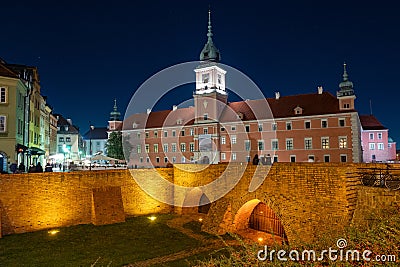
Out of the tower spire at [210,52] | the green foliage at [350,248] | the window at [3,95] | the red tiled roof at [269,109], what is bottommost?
the green foliage at [350,248]

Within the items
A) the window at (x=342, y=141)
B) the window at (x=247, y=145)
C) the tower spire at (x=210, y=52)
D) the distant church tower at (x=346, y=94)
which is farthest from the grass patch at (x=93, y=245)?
the tower spire at (x=210, y=52)

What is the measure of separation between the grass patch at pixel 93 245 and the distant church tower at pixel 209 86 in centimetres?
3358

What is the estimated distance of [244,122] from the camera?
4800 cm

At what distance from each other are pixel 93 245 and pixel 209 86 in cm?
4084

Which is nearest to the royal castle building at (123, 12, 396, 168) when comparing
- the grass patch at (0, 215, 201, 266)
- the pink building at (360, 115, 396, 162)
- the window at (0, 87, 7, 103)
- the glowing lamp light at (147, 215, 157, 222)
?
the glowing lamp light at (147, 215, 157, 222)

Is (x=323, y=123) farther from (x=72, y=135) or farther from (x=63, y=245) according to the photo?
(x=72, y=135)

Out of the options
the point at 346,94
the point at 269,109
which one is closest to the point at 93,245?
the point at 346,94

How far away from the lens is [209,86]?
177 ft

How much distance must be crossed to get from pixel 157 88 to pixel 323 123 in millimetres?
23468

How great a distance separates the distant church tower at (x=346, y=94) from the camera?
40594mm

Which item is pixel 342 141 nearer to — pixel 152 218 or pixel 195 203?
pixel 195 203

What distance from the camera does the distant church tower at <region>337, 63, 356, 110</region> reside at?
4059cm

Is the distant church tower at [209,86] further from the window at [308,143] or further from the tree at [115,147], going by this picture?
the tree at [115,147]

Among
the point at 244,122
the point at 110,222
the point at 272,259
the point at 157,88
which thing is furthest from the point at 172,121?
the point at 272,259
